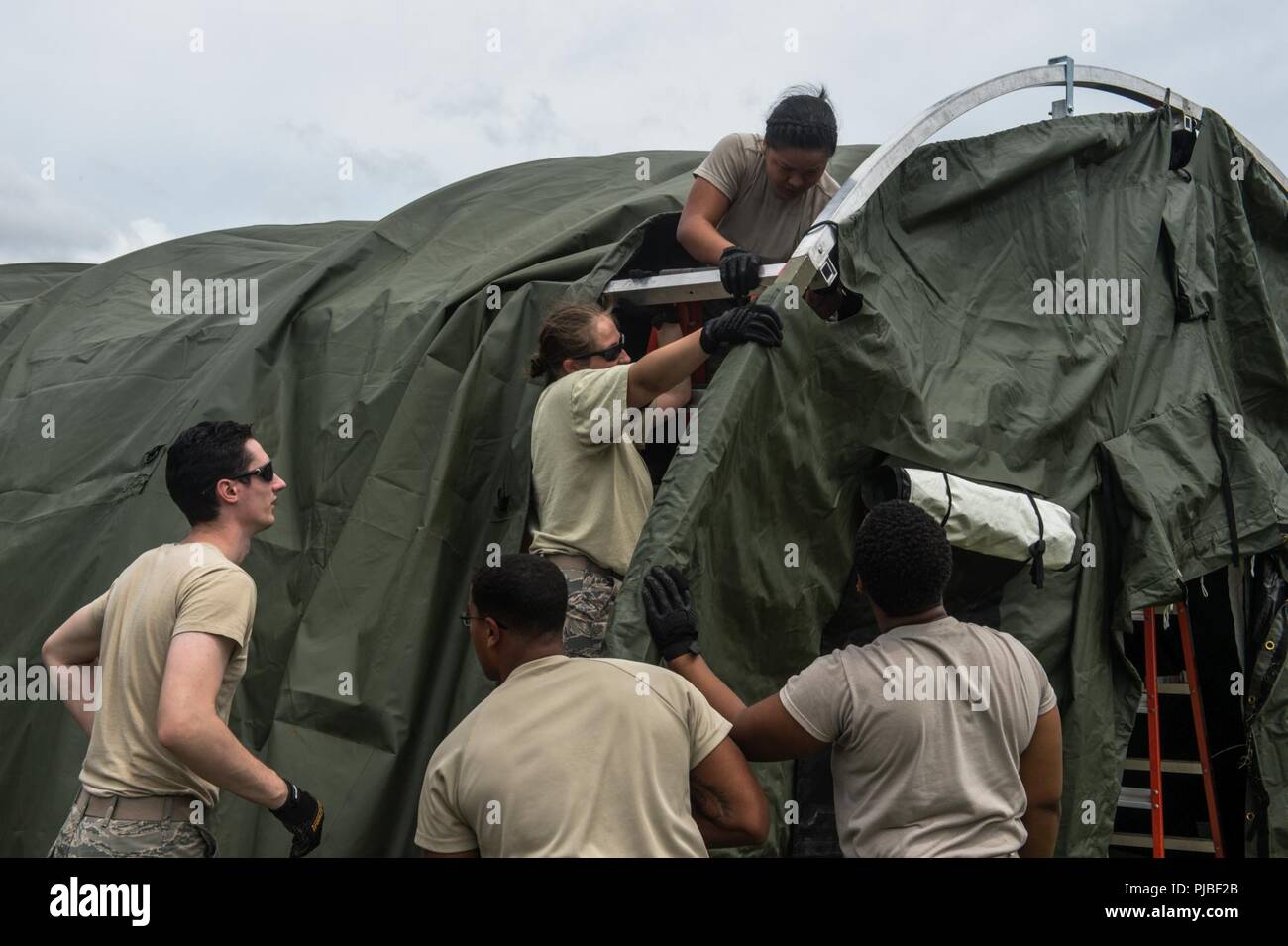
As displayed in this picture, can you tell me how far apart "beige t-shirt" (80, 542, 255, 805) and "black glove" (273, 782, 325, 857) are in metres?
0.18

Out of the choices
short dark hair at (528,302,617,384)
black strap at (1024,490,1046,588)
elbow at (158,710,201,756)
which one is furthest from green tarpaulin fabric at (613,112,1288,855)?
elbow at (158,710,201,756)

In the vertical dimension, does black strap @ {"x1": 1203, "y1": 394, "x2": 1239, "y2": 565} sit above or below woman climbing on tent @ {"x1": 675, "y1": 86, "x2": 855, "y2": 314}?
below

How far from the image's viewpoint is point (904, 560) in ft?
9.27

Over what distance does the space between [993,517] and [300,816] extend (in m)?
2.31

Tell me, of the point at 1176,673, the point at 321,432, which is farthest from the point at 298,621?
the point at 1176,673

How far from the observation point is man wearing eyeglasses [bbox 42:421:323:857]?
2758 mm

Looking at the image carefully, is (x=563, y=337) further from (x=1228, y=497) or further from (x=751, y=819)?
(x=1228, y=497)

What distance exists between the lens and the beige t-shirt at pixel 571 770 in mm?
2424

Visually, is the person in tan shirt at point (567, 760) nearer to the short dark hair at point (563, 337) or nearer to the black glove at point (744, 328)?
the black glove at point (744, 328)

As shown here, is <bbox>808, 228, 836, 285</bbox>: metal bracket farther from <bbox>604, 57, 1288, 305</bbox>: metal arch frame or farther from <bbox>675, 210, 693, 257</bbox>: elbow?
<bbox>675, 210, 693, 257</bbox>: elbow

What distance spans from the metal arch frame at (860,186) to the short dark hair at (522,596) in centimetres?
149

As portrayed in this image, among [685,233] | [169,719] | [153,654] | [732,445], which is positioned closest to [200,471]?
[153,654]
